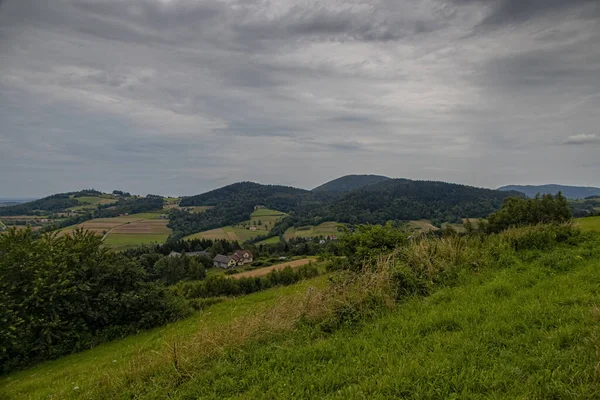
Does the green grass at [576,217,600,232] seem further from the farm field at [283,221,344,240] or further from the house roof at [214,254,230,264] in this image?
the farm field at [283,221,344,240]

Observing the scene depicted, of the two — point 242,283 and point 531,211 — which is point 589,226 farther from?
point 242,283

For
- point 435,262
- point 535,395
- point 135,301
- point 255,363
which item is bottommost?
point 135,301

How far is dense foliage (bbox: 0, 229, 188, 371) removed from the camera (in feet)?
41.4

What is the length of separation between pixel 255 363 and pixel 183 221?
112 metres

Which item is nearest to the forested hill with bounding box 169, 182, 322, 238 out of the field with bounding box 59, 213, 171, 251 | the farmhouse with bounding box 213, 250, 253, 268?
the field with bounding box 59, 213, 171, 251

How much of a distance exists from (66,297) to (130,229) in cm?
8512

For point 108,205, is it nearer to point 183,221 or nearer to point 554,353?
point 183,221

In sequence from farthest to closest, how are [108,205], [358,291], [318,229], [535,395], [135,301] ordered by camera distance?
[108,205], [318,229], [135,301], [358,291], [535,395]

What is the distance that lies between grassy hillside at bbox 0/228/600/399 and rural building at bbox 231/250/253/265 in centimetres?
6105

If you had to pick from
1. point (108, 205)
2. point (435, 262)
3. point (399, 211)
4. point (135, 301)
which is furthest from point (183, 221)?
point (435, 262)

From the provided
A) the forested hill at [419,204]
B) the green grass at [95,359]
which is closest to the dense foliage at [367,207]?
the forested hill at [419,204]

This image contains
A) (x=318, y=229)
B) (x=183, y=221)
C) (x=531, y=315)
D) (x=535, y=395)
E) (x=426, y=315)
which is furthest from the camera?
(x=183, y=221)

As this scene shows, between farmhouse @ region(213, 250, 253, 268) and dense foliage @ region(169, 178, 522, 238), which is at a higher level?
dense foliage @ region(169, 178, 522, 238)

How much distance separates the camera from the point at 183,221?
358ft
